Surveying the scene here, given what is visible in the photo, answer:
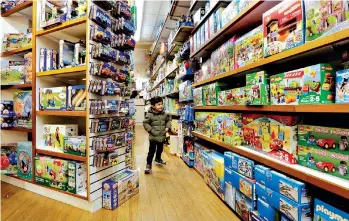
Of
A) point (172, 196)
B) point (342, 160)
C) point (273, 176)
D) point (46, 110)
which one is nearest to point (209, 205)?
point (172, 196)

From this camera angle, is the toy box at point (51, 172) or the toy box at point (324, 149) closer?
the toy box at point (324, 149)

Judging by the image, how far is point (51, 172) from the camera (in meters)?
2.23

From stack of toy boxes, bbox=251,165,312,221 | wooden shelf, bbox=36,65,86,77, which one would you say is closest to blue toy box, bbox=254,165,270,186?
stack of toy boxes, bbox=251,165,312,221

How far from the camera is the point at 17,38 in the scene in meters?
2.73

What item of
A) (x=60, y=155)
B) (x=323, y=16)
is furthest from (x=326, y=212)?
(x=60, y=155)

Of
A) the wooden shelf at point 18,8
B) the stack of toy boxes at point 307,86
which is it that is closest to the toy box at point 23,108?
the wooden shelf at point 18,8

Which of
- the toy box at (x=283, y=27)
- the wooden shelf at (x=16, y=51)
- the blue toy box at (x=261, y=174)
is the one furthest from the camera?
the wooden shelf at (x=16, y=51)

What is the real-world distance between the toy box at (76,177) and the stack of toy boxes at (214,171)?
1.39 meters

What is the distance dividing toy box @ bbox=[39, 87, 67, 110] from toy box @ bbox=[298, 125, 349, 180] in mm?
2190

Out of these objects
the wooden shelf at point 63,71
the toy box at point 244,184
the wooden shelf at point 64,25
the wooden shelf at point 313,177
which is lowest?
the toy box at point 244,184

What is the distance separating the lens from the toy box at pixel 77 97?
2.07m

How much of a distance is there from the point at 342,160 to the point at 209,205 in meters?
1.36

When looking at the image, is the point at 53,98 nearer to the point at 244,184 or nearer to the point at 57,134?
the point at 57,134

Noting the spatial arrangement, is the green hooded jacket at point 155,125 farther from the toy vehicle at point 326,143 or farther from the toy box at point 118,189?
the toy vehicle at point 326,143
